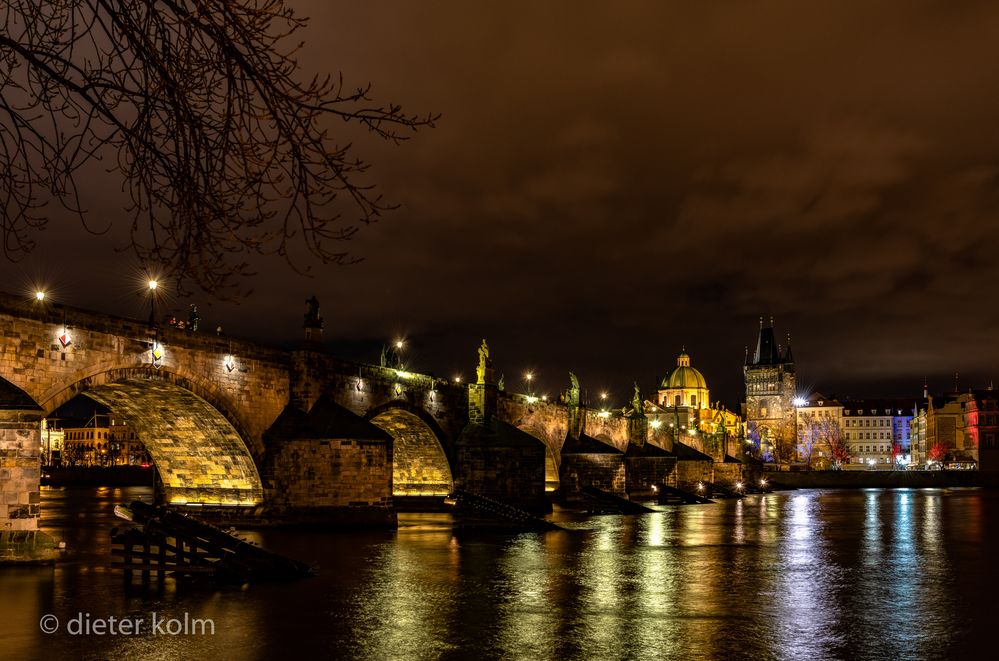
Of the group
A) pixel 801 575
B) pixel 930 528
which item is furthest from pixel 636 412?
pixel 801 575

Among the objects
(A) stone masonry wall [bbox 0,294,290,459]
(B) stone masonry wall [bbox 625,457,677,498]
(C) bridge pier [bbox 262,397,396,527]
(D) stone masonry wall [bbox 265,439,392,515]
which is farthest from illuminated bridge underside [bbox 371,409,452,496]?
(B) stone masonry wall [bbox 625,457,677,498]

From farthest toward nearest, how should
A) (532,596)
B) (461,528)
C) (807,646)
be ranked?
(461,528), (532,596), (807,646)

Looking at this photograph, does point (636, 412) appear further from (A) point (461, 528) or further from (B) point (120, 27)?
(B) point (120, 27)

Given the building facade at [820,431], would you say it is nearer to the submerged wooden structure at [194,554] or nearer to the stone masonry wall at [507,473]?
the stone masonry wall at [507,473]

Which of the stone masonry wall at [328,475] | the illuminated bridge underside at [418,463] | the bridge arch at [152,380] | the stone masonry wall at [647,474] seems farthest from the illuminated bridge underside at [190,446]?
the stone masonry wall at [647,474]

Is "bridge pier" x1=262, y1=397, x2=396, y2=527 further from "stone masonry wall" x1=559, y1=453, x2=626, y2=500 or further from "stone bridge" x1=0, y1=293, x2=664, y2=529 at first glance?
"stone masonry wall" x1=559, y1=453, x2=626, y2=500

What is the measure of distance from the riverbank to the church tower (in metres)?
70.9

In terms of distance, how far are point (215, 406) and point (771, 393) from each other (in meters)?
174

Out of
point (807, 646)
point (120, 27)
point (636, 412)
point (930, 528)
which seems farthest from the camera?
point (636, 412)

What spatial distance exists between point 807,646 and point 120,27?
10.7m

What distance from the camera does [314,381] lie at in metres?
34.2

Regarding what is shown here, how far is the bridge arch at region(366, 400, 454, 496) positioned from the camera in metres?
43.3

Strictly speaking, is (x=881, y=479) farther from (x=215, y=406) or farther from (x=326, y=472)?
(x=215, y=406)

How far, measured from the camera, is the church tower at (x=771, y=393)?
7343 inches
